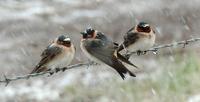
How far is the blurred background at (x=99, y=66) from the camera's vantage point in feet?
40.0

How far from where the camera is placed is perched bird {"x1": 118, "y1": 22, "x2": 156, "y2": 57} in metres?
7.40

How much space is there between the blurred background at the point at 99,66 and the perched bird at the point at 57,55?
15.8ft

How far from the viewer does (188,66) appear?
40.9 feet

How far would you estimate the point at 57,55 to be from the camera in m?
6.93

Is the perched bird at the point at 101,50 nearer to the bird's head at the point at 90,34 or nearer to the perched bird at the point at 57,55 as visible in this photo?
the bird's head at the point at 90,34

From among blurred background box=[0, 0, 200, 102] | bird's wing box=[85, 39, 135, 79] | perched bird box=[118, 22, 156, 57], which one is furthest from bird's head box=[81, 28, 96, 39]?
blurred background box=[0, 0, 200, 102]

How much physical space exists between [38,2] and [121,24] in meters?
3.11

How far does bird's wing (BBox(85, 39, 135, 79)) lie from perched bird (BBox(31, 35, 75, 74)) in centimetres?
20

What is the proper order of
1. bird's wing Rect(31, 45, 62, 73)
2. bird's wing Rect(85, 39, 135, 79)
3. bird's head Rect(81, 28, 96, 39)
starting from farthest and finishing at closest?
bird's head Rect(81, 28, 96, 39) < bird's wing Rect(31, 45, 62, 73) < bird's wing Rect(85, 39, 135, 79)

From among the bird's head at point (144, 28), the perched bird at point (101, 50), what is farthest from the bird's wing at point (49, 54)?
the bird's head at point (144, 28)

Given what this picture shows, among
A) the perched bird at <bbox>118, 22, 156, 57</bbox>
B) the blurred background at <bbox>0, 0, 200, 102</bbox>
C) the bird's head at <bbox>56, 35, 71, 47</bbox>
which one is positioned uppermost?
the bird's head at <bbox>56, 35, 71, 47</bbox>

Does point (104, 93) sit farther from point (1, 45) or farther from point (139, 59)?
point (1, 45)

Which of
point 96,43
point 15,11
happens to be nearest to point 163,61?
point 15,11

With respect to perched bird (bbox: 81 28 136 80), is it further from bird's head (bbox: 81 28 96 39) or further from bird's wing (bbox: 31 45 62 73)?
bird's wing (bbox: 31 45 62 73)
